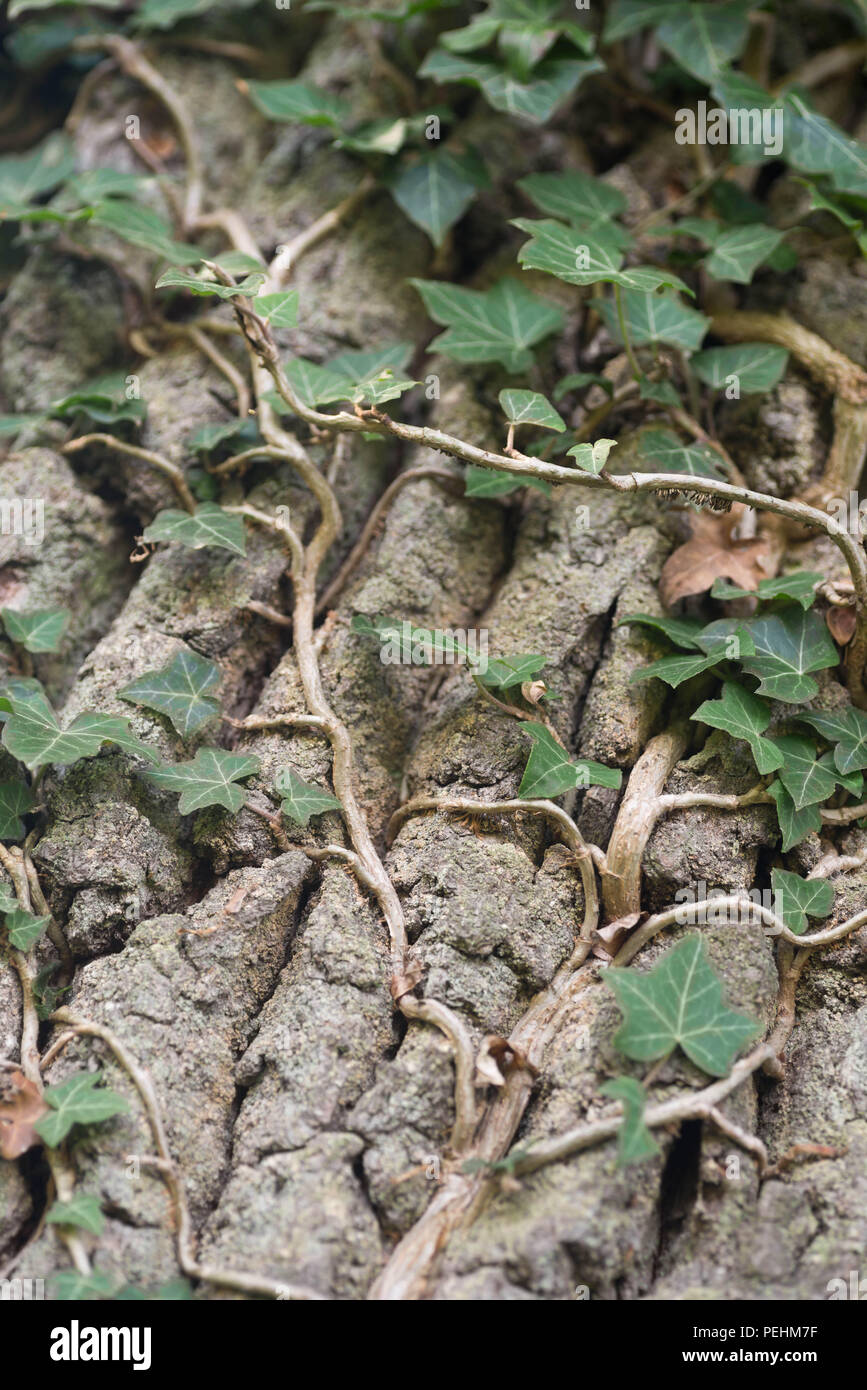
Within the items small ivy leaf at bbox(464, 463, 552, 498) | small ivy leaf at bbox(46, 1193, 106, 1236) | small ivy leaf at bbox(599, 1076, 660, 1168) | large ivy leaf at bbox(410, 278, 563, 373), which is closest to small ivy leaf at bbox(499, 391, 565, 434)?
small ivy leaf at bbox(464, 463, 552, 498)

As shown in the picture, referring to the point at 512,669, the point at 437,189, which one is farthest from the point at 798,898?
the point at 437,189

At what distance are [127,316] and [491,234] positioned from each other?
46.6 inches

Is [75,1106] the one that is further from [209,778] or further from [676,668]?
[676,668]

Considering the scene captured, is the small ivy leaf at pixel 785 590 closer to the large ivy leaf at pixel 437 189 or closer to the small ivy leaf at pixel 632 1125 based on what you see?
the small ivy leaf at pixel 632 1125

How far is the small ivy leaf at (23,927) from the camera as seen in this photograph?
219 cm

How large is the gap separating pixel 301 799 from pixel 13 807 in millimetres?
685

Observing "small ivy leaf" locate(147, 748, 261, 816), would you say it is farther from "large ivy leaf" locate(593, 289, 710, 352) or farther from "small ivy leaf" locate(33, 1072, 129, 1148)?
"large ivy leaf" locate(593, 289, 710, 352)

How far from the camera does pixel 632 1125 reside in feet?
5.89

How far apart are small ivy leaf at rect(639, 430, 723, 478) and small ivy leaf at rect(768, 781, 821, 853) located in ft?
2.83

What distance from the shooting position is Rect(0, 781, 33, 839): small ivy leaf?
2344 mm

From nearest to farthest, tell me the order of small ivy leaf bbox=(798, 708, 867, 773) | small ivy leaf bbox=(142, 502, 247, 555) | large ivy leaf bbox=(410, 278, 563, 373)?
small ivy leaf bbox=(798, 708, 867, 773), small ivy leaf bbox=(142, 502, 247, 555), large ivy leaf bbox=(410, 278, 563, 373)

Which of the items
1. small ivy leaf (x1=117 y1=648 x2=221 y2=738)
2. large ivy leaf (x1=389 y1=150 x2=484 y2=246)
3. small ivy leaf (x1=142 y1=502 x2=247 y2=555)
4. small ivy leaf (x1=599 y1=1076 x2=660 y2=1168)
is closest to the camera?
small ivy leaf (x1=599 y1=1076 x2=660 y2=1168)
